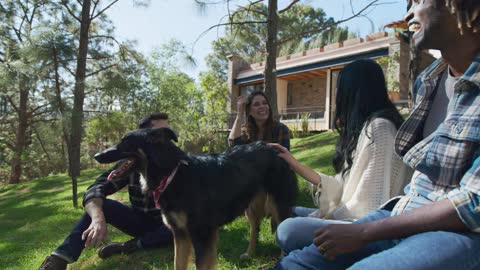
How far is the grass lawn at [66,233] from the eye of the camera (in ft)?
12.9

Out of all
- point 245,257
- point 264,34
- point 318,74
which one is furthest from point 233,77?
point 245,257

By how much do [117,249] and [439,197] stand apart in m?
3.63

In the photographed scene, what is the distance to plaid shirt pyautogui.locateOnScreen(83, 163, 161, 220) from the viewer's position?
3527 mm

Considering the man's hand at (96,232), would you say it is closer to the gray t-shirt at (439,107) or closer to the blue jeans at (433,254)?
the blue jeans at (433,254)

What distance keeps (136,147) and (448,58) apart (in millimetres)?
2492

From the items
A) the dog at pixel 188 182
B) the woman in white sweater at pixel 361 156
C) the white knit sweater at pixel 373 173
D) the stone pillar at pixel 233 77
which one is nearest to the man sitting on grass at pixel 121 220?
the dog at pixel 188 182

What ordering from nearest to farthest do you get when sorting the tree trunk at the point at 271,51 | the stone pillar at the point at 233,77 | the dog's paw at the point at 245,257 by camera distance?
1. the dog's paw at the point at 245,257
2. the tree trunk at the point at 271,51
3. the stone pillar at the point at 233,77

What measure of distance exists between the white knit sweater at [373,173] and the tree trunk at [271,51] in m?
4.12

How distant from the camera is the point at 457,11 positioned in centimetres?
139

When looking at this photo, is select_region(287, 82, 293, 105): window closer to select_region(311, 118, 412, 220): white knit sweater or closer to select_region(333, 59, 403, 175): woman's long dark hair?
select_region(333, 59, 403, 175): woman's long dark hair

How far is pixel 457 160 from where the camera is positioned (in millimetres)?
1299

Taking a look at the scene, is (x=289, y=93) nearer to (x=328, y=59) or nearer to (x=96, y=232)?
(x=328, y=59)

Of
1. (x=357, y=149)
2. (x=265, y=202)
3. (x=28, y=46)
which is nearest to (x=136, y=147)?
(x=265, y=202)

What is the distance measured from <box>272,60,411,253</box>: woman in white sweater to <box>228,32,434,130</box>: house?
31.1ft
